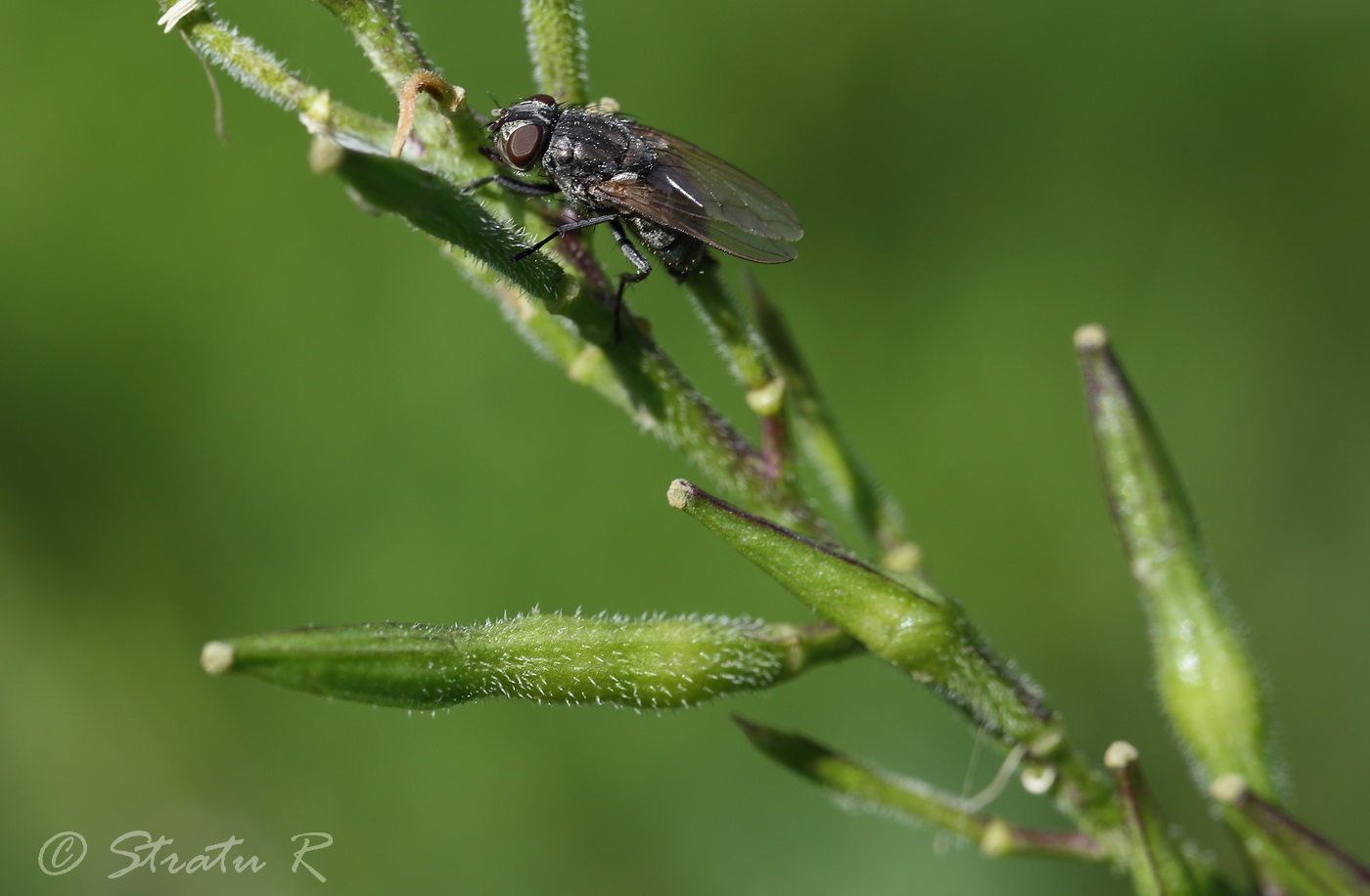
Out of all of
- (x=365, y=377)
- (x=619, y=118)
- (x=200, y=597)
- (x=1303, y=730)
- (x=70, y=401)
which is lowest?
(x=1303, y=730)

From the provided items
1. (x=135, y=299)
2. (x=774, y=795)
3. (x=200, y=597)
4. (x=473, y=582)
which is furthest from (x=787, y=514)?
(x=135, y=299)

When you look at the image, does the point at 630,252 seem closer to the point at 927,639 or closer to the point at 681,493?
the point at 681,493

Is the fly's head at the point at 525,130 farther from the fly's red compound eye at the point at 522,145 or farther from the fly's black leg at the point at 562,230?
the fly's black leg at the point at 562,230

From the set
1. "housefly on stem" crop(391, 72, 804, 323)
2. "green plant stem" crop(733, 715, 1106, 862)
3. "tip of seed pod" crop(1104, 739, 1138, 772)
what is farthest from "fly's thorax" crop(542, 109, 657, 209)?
"tip of seed pod" crop(1104, 739, 1138, 772)

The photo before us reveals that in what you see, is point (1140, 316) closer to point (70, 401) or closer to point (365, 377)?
point (365, 377)

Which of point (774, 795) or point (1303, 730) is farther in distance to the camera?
point (1303, 730)

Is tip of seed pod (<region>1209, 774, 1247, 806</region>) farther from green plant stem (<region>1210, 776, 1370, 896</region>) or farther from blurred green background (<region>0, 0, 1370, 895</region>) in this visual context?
blurred green background (<region>0, 0, 1370, 895</region>)

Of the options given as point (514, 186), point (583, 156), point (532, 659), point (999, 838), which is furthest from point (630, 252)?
point (999, 838)
